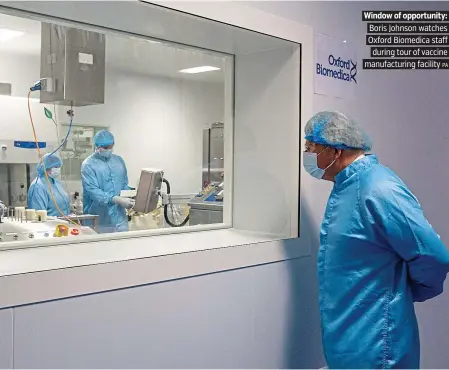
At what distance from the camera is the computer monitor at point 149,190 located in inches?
114

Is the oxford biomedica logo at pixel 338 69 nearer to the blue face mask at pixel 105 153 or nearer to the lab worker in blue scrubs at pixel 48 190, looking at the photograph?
the lab worker in blue scrubs at pixel 48 190

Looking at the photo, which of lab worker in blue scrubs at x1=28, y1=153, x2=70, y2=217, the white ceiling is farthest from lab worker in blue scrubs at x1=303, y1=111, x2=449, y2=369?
lab worker in blue scrubs at x1=28, y1=153, x2=70, y2=217

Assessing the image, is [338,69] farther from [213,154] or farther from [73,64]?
[73,64]

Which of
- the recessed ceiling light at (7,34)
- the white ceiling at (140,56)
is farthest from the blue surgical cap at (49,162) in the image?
the recessed ceiling light at (7,34)

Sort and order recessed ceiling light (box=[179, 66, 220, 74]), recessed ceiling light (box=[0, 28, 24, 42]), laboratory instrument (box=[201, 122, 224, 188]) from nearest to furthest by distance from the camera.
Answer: laboratory instrument (box=[201, 122, 224, 188]) → recessed ceiling light (box=[179, 66, 220, 74]) → recessed ceiling light (box=[0, 28, 24, 42])

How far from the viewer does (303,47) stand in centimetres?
189

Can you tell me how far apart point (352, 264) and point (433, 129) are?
52.5 inches

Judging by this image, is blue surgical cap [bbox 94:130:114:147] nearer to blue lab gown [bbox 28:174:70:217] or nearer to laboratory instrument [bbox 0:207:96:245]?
blue lab gown [bbox 28:174:70:217]

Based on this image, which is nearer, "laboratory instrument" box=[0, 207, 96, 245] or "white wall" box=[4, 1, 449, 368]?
"white wall" box=[4, 1, 449, 368]

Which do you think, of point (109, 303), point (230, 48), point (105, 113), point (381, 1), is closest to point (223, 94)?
point (230, 48)

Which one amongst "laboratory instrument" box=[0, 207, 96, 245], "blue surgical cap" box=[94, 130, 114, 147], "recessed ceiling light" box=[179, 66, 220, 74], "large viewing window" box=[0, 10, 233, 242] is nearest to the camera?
"laboratory instrument" box=[0, 207, 96, 245]

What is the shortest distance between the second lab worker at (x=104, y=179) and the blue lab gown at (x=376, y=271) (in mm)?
1952

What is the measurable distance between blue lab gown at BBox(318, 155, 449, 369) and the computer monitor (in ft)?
5.03

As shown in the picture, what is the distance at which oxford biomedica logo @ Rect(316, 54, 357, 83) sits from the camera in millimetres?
1997
